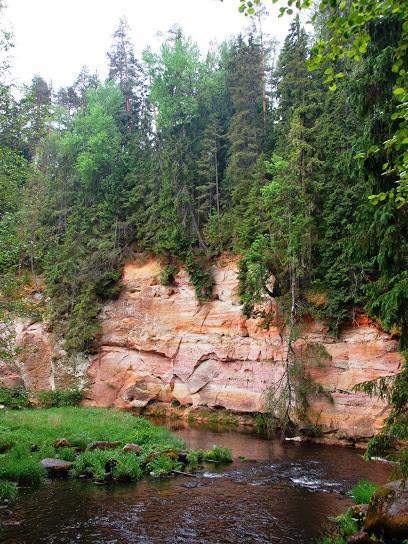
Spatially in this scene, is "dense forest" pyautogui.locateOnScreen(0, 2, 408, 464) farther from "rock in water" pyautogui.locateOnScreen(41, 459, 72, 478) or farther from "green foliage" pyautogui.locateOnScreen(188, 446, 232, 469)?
"green foliage" pyautogui.locateOnScreen(188, 446, 232, 469)

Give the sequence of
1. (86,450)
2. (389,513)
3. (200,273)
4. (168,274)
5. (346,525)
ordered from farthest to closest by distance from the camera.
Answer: (168,274) → (200,273) → (86,450) → (346,525) → (389,513)

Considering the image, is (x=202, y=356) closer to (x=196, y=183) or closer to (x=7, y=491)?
(x=196, y=183)

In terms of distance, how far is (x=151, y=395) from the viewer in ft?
102

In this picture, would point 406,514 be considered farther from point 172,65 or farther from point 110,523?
point 172,65

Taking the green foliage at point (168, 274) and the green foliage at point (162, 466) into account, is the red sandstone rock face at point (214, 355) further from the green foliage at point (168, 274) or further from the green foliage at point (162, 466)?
the green foliage at point (162, 466)

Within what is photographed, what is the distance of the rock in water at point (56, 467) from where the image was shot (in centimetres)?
1399

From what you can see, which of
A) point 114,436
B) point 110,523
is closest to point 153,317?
point 114,436

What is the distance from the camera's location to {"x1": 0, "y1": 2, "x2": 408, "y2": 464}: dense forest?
2141 cm

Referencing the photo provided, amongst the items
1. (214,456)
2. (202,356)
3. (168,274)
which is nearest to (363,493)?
(214,456)

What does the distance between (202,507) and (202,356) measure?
18.0 meters

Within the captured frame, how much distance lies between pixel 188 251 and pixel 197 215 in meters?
3.77

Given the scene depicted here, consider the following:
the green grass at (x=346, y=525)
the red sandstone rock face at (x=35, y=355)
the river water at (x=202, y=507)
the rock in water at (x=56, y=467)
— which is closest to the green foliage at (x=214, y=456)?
the river water at (x=202, y=507)

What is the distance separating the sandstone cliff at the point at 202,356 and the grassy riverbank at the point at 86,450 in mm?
7512

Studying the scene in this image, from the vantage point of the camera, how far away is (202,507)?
460 inches
